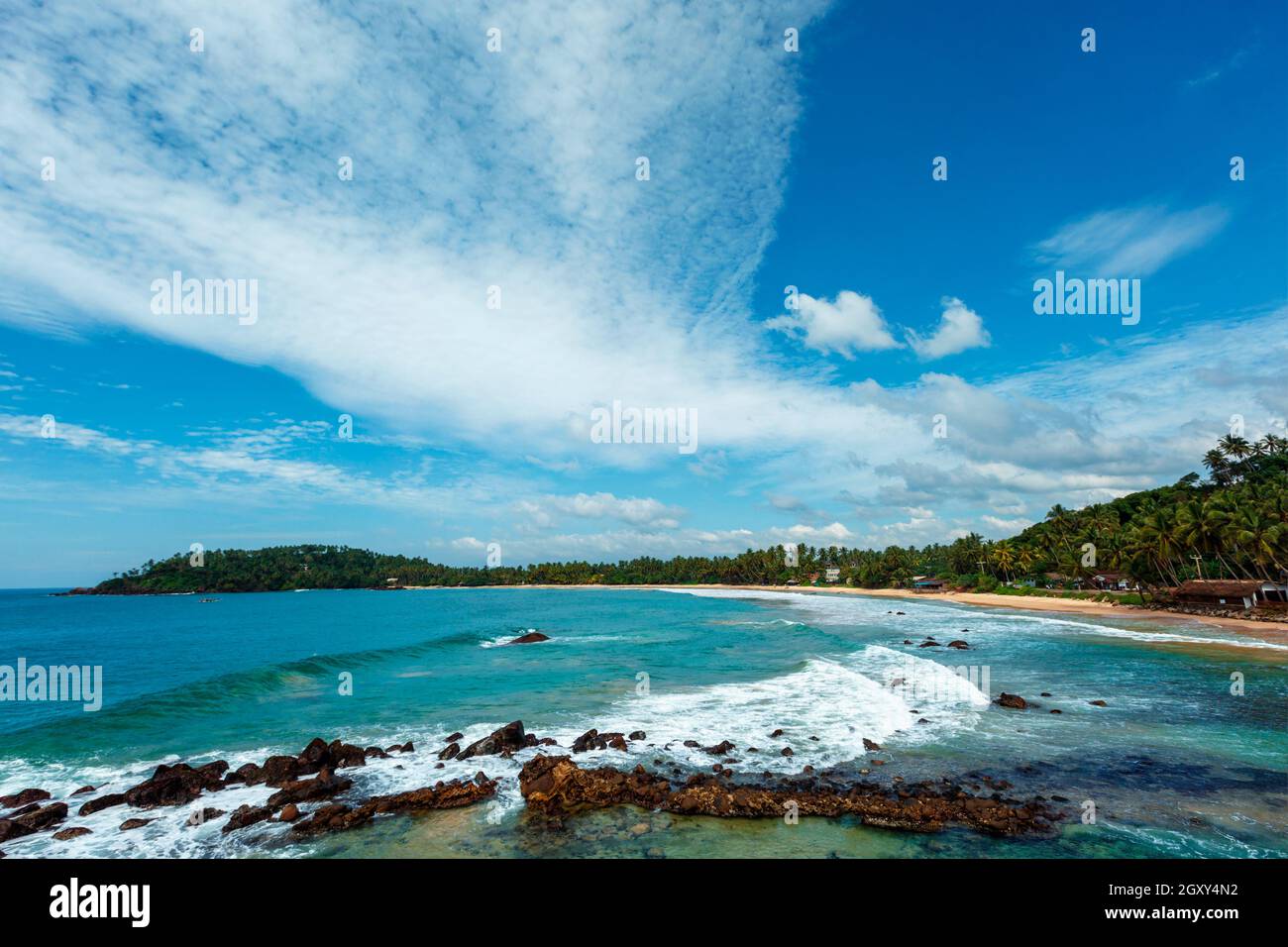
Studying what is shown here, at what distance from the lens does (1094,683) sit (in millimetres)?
28688

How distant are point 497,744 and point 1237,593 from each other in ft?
242

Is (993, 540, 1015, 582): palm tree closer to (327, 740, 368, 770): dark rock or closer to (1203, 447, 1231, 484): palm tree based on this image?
(1203, 447, 1231, 484): palm tree

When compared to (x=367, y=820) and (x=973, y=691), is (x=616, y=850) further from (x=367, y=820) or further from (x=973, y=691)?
(x=973, y=691)

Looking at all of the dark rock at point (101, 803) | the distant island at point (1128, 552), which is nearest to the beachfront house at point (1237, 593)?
the distant island at point (1128, 552)

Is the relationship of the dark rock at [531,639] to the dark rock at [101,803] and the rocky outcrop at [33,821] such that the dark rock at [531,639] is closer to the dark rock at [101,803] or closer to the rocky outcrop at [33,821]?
the dark rock at [101,803]

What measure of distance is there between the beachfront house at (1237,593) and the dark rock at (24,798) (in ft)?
275

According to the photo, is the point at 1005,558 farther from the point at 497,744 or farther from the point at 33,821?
the point at 33,821

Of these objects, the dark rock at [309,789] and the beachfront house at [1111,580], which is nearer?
the dark rock at [309,789]

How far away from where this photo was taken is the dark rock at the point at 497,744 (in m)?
19.0

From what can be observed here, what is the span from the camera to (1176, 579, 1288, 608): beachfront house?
56241 millimetres

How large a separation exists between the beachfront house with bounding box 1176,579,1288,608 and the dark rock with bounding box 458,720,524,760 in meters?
71.2
